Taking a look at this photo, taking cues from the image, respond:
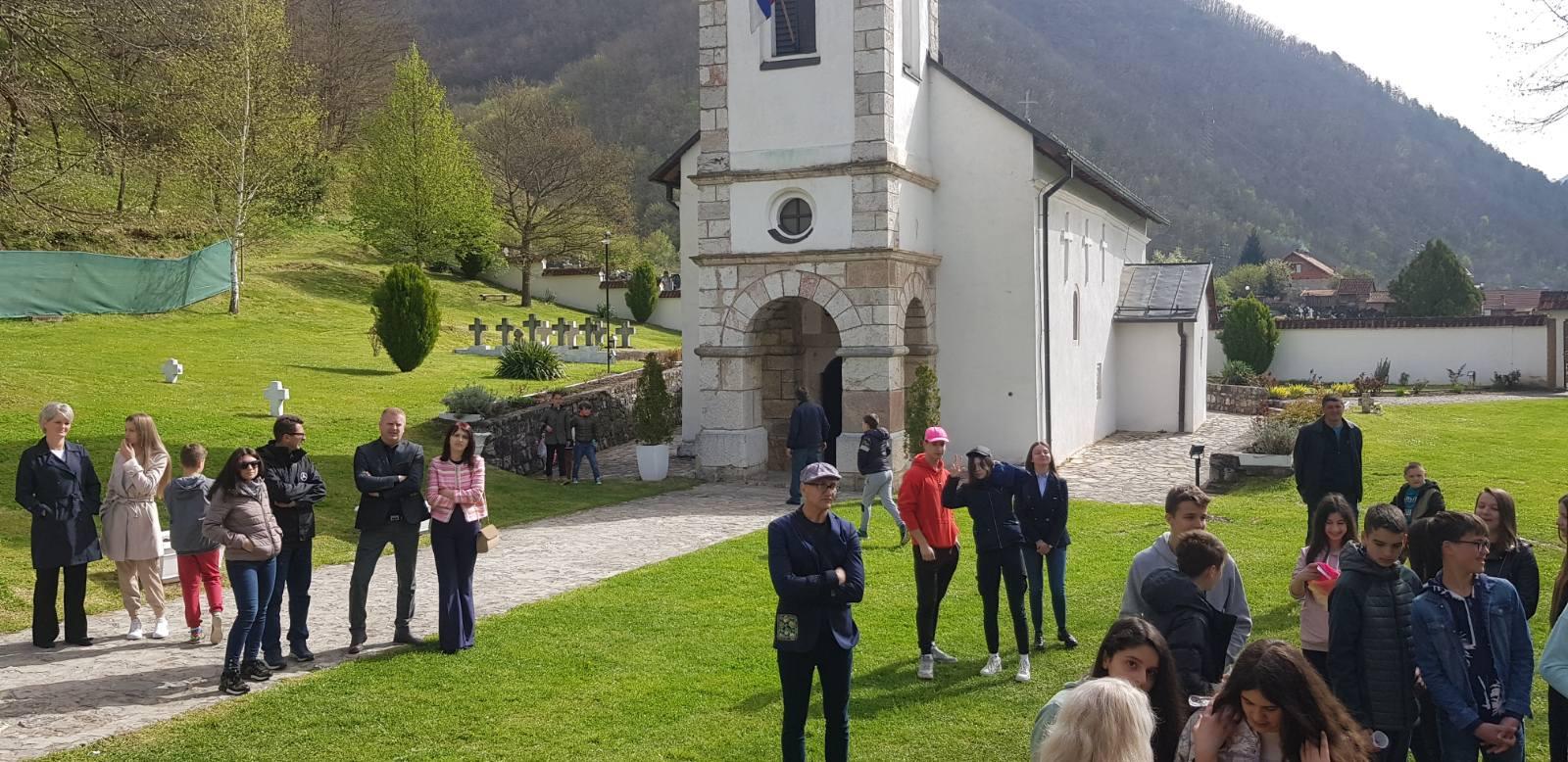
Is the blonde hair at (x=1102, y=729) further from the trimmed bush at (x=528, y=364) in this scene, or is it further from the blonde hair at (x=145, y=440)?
the trimmed bush at (x=528, y=364)

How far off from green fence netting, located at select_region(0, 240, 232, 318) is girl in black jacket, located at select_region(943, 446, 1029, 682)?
1055 inches

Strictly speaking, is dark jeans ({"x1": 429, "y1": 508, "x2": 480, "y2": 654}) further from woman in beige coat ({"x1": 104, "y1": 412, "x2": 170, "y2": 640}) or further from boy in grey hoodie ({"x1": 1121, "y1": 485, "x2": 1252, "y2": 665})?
boy in grey hoodie ({"x1": 1121, "y1": 485, "x2": 1252, "y2": 665})

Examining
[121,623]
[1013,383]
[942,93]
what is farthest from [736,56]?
[121,623]

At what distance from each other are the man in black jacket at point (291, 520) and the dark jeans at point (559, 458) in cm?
1020

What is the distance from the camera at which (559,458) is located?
18438mm

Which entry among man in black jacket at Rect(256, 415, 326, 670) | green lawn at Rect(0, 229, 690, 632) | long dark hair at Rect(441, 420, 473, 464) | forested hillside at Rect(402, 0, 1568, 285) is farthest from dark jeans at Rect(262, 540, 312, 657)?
forested hillside at Rect(402, 0, 1568, 285)

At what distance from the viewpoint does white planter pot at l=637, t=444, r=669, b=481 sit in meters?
18.8

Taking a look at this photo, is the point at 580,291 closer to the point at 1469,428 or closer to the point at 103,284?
the point at 103,284

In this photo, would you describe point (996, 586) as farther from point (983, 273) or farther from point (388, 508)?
point (983, 273)

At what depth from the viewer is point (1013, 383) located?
1923 cm

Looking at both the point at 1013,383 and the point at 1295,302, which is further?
the point at 1295,302

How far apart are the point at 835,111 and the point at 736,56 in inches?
76.7

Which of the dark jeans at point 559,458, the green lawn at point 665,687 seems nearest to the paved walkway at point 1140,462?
the green lawn at point 665,687

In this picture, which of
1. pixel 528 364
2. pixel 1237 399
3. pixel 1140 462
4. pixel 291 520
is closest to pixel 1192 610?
pixel 291 520
